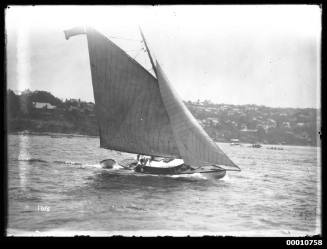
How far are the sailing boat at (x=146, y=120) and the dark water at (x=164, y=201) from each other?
806mm

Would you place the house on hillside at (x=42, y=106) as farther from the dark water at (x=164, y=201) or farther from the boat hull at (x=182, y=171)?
the boat hull at (x=182, y=171)

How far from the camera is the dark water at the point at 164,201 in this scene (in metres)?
9.52

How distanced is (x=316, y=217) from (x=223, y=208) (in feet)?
7.28

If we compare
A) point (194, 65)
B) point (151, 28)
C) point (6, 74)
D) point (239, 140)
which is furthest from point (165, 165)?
point (6, 74)

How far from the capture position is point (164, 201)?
10.4 meters

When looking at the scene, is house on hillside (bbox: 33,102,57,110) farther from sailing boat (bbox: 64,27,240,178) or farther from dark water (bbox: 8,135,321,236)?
sailing boat (bbox: 64,27,240,178)

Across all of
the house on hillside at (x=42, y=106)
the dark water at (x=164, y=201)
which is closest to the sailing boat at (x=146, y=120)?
the dark water at (x=164, y=201)

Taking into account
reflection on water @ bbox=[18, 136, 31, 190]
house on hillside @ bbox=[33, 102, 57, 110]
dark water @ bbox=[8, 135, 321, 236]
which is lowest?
dark water @ bbox=[8, 135, 321, 236]

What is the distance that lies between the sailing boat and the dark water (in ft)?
2.64

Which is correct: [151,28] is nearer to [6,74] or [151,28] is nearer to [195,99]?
[195,99]

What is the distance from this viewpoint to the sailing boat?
11.5 meters

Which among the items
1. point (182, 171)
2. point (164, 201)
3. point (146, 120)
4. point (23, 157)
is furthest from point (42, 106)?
point (182, 171)

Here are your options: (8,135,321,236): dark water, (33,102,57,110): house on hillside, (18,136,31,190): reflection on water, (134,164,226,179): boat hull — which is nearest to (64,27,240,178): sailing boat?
(134,164,226,179): boat hull

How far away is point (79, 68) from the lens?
11.0 metres
